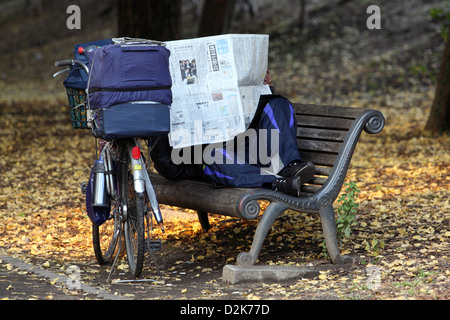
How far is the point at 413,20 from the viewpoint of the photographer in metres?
18.6

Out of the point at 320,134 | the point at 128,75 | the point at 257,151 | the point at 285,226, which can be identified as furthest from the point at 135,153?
the point at 285,226

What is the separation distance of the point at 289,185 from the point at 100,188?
1233 mm

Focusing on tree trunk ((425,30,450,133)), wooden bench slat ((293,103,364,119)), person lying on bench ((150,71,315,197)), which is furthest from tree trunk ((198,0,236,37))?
person lying on bench ((150,71,315,197))

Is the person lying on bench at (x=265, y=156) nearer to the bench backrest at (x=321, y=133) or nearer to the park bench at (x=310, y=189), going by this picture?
the park bench at (x=310, y=189)

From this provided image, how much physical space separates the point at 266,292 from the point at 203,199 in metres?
0.86

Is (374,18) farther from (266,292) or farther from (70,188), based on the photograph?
(266,292)

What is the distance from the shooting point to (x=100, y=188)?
4.38 metres

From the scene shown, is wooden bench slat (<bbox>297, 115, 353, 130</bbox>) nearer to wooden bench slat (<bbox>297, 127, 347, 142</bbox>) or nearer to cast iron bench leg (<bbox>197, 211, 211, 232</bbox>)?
wooden bench slat (<bbox>297, 127, 347, 142</bbox>)

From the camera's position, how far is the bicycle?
4.21 meters

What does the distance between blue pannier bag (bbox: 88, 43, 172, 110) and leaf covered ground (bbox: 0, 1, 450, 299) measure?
1.19 meters

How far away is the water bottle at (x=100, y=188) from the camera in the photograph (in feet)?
14.3

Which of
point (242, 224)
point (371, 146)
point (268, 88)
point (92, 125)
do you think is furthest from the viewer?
A: point (371, 146)

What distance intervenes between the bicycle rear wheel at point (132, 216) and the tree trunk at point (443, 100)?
21.5 feet
